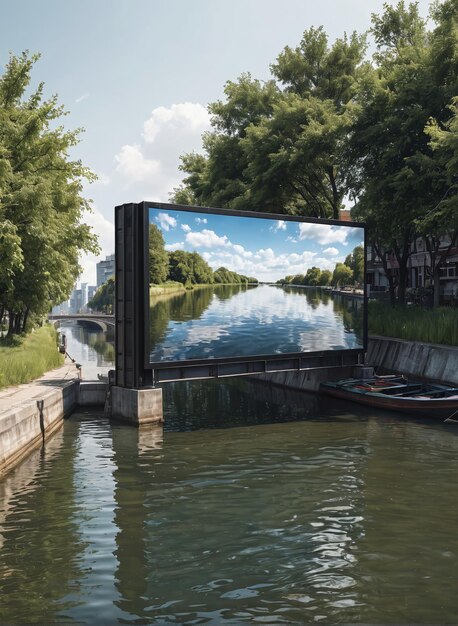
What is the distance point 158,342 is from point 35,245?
1033cm

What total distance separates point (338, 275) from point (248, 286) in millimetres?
6656

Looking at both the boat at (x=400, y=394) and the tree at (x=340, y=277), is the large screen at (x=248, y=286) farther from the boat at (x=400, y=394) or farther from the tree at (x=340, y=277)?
the boat at (x=400, y=394)

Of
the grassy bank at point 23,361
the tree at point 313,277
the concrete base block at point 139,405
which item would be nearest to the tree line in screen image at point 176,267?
the concrete base block at point 139,405

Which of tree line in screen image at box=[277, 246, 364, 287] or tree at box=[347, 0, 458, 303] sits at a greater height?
tree at box=[347, 0, 458, 303]

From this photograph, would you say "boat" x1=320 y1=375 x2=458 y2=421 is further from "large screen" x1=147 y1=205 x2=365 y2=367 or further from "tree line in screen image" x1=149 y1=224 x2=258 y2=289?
"tree line in screen image" x1=149 y1=224 x2=258 y2=289

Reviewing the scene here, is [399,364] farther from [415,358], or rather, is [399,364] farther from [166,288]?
[166,288]

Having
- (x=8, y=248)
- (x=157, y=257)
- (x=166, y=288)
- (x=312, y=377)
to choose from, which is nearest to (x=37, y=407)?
(x=8, y=248)

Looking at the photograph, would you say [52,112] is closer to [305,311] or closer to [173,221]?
[173,221]

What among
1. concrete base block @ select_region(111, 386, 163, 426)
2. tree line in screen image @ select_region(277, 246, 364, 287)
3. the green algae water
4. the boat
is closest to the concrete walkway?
the green algae water

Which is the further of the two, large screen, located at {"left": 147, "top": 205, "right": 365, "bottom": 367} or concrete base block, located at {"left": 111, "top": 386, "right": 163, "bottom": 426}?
large screen, located at {"left": 147, "top": 205, "right": 365, "bottom": 367}

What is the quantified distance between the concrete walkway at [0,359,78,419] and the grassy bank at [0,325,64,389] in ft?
1.17

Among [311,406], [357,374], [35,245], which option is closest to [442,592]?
[311,406]

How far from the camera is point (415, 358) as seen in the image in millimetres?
33625

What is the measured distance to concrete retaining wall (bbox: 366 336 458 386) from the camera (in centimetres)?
3083
